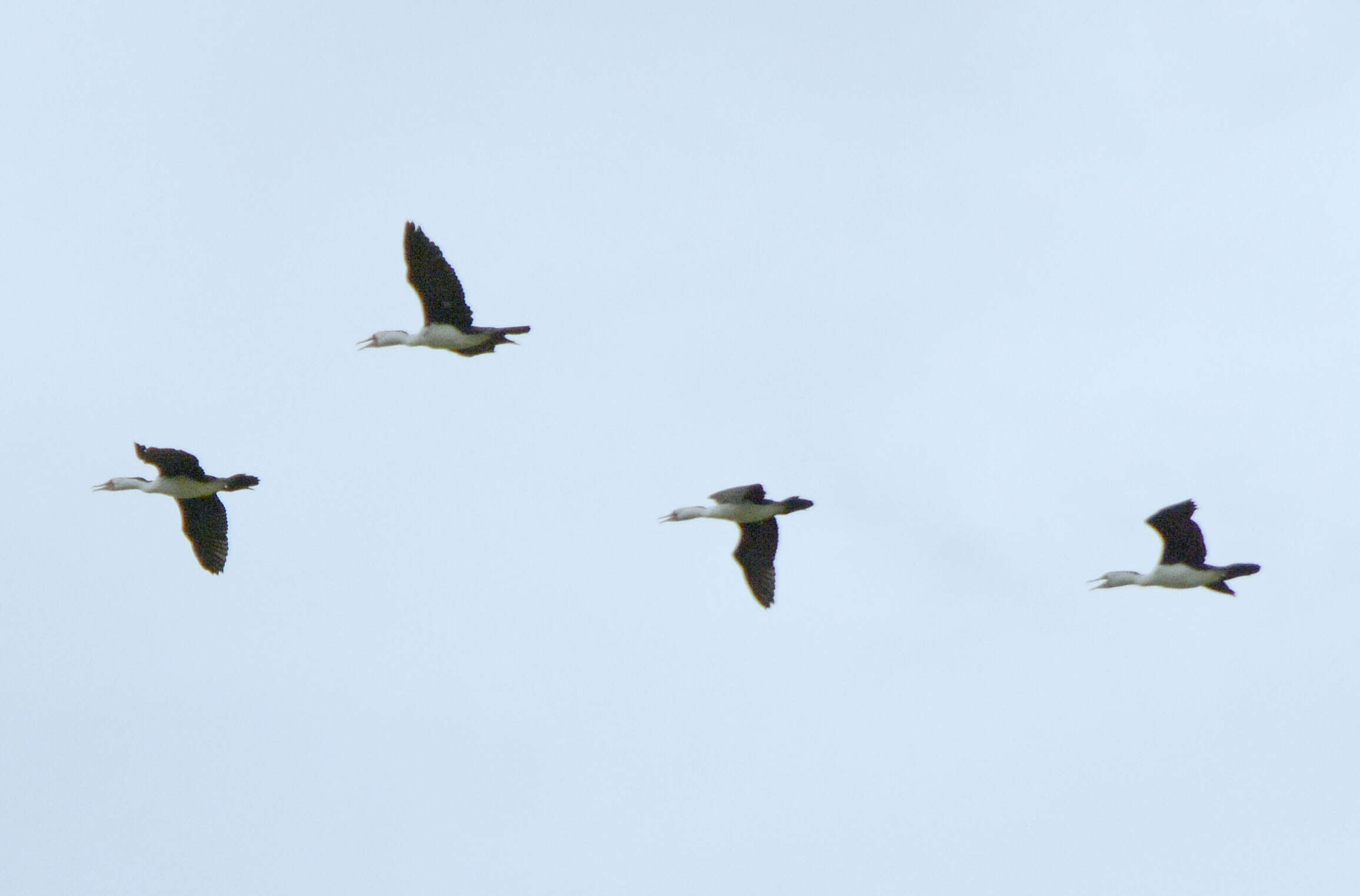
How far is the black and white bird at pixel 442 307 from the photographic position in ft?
107

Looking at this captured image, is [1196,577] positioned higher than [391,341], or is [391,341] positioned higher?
[391,341]

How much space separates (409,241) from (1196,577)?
1105 centimetres

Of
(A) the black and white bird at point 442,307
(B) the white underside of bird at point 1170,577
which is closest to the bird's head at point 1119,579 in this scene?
(B) the white underside of bird at point 1170,577

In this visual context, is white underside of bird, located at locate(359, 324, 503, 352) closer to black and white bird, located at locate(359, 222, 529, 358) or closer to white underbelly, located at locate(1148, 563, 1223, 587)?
black and white bird, located at locate(359, 222, 529, 358)

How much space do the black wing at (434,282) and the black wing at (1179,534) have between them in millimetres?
9323

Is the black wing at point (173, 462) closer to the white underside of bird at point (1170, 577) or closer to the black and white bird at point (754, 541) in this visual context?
the black and white bird at point (754, 541)

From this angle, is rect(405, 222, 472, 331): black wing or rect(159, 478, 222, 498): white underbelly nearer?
rect(405, 222, 472, 331): black wing

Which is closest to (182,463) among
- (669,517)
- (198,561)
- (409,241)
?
(198,561)

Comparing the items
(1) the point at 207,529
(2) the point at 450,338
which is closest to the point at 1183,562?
(2) the point at 450,338


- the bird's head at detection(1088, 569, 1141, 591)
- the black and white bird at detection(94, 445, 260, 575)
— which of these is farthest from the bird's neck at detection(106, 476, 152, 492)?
the bird's head at detection(1088, 569, 1141, 591)

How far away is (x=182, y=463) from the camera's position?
109 feet

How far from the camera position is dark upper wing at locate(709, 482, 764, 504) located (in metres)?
33.2

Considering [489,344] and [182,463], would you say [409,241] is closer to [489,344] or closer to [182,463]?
[489,344]

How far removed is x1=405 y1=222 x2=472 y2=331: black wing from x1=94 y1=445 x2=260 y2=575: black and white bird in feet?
10.8
